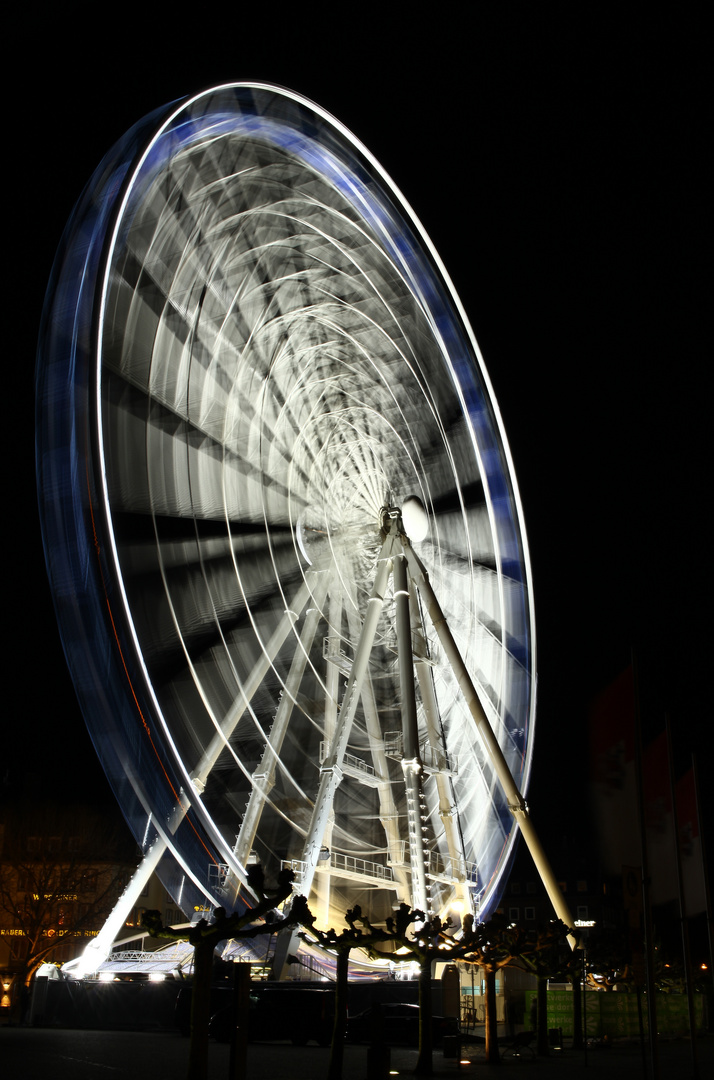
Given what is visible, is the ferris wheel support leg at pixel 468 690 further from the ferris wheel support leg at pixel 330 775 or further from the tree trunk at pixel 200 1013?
the tree trunk at pixel 200 1013

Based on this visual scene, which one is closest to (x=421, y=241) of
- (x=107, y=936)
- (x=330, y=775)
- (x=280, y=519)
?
(x=280, y=519)

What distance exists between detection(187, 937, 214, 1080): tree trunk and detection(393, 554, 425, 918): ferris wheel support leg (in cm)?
841

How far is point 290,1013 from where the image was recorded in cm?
1833

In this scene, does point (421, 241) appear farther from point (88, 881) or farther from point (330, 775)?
point (88, 881)

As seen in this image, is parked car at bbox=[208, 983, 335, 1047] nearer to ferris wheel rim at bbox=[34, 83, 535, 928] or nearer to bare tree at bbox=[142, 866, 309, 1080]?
ferris wheel rim at bbox=[34, 83, 535, 928]

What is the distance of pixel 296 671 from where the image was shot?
17609mm

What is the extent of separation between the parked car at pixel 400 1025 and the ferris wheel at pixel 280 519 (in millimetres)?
1943

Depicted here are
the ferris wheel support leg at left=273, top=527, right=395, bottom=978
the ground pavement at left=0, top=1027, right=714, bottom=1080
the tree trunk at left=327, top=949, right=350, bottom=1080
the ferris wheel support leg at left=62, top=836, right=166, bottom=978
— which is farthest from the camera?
the ferris wheel support leg at left=62, top=836, right=166, bottom=978

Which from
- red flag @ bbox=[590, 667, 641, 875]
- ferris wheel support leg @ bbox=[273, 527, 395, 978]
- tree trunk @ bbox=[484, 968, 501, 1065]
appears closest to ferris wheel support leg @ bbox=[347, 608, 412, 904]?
ferris wheel support leg @ bbox=[273, 527, 395, 978]

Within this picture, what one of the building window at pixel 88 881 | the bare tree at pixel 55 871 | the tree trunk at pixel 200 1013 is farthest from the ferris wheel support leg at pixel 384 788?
the building window at pixel 88 881

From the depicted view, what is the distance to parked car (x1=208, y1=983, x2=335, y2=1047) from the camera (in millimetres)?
18125

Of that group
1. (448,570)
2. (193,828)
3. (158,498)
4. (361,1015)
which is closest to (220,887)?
(193,828)

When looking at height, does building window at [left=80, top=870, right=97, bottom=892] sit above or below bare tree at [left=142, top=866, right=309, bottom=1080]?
above

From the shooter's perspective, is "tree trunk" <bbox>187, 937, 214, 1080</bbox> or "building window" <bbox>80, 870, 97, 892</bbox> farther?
"building window" <bbox>80, 870, 97, 892</bbox>
